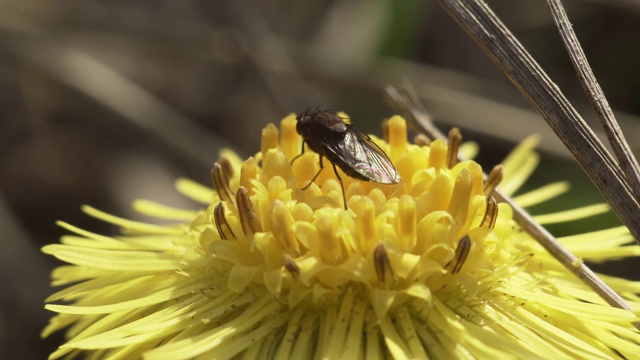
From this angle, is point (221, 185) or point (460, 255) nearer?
point (460, 255)

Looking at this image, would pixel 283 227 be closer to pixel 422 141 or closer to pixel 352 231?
pixel 352 231

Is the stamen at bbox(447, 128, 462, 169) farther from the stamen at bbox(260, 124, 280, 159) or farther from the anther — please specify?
the stamen at bbox(260, 124, 280, 159)

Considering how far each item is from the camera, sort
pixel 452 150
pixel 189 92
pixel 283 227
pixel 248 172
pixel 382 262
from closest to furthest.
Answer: pixel 382 262
pixel 283 227
pixel 248 172
pixel 452 150
pixel 189 92

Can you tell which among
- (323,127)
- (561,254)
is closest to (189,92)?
(323,127)

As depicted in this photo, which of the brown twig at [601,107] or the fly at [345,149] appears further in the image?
the fly at [345,149]

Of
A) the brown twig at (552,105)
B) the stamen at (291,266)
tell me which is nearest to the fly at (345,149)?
the stamen at (291,266)

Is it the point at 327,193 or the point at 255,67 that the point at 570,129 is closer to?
the point at 327,193

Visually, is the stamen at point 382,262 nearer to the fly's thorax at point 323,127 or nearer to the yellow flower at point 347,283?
the yellow flower at point 347,283
